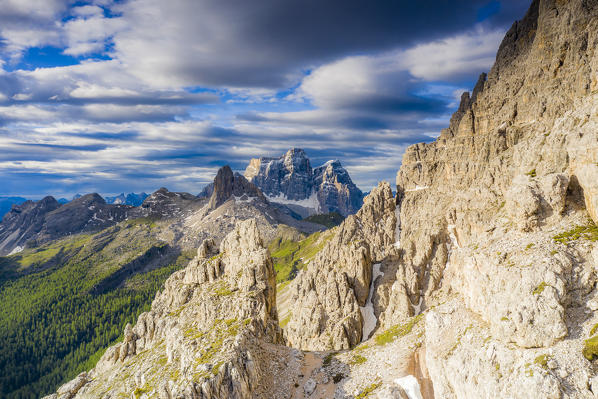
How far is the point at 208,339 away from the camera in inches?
2339

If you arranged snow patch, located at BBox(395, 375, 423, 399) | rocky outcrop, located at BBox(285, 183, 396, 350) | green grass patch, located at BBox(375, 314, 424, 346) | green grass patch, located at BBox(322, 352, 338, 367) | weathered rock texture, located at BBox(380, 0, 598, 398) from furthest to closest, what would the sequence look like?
rocky outcrop, located at BBox(285, 183, 396, 350), green grass patch, located at BBox(375, 314, 424, 346), green grass patch, located at BBox(322, 352, 338, 367), snow patch, located at BBox(395, 375, 423, 399), weathered rock texture, located at BBox(380, 0, 598, 398)

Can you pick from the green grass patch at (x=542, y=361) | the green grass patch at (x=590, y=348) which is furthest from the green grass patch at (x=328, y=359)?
the green grass patch at (x=590, y=348)

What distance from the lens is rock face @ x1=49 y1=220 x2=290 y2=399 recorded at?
51.1m

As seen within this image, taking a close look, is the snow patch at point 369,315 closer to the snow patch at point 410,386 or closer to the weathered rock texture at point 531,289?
the snow patch at point 410,386

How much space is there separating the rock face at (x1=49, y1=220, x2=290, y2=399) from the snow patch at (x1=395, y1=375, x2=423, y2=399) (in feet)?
61.1

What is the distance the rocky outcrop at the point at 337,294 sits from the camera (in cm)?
11906

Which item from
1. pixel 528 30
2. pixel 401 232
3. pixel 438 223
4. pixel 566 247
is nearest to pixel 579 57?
pixel 528 30

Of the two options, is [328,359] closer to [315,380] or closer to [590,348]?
[315,380]

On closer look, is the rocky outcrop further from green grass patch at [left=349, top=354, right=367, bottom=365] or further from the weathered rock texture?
the weathered rock texture

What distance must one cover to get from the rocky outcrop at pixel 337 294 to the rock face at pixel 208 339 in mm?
52181

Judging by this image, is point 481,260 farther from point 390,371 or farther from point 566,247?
point 390,371

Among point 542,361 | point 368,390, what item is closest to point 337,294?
point 368,390

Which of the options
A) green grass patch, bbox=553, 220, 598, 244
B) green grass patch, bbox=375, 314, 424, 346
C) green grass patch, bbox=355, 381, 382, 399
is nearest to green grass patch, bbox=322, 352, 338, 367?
green grass patch, bbox=375, 314, 424, 346

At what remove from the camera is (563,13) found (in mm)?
144750
